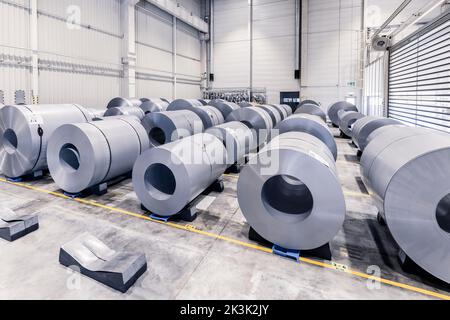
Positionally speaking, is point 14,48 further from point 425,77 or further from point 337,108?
point 337,108

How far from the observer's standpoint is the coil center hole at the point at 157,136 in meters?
6.86

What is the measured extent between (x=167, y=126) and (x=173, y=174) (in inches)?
113

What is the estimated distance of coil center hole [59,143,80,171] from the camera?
4.70 meters

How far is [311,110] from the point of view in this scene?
10.0 m

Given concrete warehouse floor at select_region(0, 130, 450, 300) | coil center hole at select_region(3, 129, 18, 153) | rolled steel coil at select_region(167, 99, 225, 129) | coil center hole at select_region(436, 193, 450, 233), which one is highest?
rolled steel coil at select_region(167, 99, 225, 129)

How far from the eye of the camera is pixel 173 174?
375cm

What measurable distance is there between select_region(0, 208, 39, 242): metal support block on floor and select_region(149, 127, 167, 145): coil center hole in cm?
369

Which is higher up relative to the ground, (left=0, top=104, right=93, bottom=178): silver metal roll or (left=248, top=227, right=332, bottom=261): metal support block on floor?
(left=0, top=104, right=93, bottom=178): silver metal roll

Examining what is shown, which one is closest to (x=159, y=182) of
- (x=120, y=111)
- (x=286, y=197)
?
(x=286, y=197)

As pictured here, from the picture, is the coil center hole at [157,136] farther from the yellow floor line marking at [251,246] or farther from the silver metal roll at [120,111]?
the yellow floor line marking at [251,246]

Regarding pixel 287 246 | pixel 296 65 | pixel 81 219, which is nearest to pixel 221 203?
pixel 287 246

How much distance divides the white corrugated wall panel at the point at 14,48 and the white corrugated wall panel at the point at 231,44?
1234 centimetres

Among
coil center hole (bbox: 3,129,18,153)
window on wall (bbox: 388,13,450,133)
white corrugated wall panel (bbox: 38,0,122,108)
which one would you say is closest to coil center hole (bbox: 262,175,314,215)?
window on wall (bbox: 388,13,450,133)

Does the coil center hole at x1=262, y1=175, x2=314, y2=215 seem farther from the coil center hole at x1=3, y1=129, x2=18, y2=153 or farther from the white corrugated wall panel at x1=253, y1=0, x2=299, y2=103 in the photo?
the white corrugated wall panel at x1=253, y1=0, x2=299, y2=103
